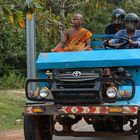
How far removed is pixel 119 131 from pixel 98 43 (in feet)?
6.93

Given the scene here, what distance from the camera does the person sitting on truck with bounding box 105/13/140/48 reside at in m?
8.65

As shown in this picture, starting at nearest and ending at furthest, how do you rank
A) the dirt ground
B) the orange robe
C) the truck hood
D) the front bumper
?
the front bumper, the truck hood, the orange robe, the dirt ground

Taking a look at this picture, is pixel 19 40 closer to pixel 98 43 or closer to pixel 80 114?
pixel 98 43

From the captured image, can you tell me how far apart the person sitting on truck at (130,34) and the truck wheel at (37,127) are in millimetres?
1800

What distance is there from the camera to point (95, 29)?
28.2 m

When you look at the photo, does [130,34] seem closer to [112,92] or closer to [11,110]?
[112,92]

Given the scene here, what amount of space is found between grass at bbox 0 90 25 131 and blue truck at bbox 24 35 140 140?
3.35 m

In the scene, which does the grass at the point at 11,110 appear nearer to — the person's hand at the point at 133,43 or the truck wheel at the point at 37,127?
the truck wheel at the point at 37,127

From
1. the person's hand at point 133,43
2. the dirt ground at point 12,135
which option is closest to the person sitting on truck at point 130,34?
the person's hand at point 133,43

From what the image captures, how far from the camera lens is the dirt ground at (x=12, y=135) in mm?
9971

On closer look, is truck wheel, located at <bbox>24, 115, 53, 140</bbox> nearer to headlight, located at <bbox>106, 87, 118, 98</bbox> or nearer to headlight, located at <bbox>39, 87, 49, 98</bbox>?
headlight, located at <bbox>39, 87, 49, 98</bbox>

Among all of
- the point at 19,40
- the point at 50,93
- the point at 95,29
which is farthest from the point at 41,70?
the point at 95,29

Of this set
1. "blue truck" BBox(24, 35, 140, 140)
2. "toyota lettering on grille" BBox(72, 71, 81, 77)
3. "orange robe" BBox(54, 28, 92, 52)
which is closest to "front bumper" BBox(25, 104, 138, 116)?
"blue truck" BBox(24, 35, 140, 140)

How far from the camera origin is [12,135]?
34.2ft
